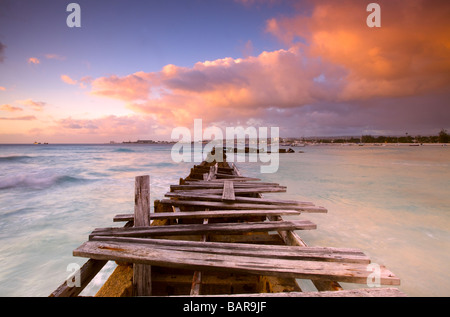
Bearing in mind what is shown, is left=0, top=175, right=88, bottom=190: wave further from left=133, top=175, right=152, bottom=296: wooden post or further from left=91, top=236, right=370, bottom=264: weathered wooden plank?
left=91, top=236, right=370, bottom=264: weathered wooden plank

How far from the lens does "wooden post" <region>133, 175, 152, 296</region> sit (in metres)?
2.58

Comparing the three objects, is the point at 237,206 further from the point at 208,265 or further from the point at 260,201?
the point at 208,265

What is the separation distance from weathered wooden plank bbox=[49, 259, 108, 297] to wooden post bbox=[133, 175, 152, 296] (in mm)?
534

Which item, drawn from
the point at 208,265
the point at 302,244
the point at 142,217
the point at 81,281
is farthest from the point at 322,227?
the point at 81,281

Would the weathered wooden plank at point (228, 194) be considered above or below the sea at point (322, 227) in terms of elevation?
above

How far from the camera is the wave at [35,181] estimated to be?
49.6 ft

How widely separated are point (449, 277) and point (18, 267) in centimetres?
1083

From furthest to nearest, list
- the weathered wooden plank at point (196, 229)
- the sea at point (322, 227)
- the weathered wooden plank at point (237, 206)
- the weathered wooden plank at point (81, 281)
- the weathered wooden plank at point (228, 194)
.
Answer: the weathered wooden plank at point (228, 194), the weathered wooden plank at point (237, 206), the sea at point (322, 227), the weathered wooden plank at point (196, 229), the weathered wooden plank at point (81, 281)

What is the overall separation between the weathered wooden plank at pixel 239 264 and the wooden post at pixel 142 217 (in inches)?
10.0

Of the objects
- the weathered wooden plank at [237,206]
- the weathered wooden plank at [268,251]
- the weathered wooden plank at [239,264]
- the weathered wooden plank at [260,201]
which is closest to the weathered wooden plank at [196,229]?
the weathered wooden plank at [268,251]

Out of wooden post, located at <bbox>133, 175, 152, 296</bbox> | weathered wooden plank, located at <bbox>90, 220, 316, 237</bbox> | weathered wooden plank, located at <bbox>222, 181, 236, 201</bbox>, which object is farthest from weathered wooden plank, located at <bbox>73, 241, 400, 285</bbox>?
weathered wooden plank, located at <bbox>222, 181, 236, 201</bbox>

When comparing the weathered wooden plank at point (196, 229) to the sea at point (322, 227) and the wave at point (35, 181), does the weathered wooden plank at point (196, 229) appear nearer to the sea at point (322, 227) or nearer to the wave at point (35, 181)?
the sea at point (322, 227)

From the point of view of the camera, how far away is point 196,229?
140 inches
